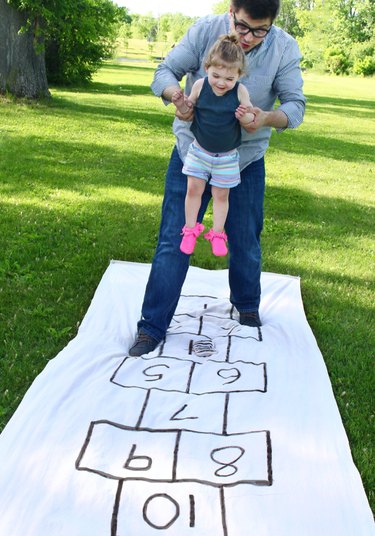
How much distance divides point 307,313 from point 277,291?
0.29 meters

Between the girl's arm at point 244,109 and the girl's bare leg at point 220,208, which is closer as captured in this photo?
the girl's arm at point 244,109

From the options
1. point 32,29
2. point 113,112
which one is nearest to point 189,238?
point 32,29

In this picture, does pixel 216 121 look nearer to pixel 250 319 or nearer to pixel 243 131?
pixel 243 131

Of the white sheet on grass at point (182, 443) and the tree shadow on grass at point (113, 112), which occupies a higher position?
the white sheet on grass at point (182, 443)

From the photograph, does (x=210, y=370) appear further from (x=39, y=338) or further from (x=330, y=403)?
(x=39, y=338)

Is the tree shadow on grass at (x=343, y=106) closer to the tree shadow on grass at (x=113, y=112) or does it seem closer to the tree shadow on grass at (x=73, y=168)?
the tree shadow on grass at (x=113, y=112)

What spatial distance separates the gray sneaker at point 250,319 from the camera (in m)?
4.26

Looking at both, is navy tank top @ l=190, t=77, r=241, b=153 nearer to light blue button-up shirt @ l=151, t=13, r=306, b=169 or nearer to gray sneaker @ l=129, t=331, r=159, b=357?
light blue button-up shirt @ l=151, t=13, r=306, b=169

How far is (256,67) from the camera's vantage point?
3488mm

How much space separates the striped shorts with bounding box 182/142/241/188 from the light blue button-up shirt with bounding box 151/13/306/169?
157 millimetres

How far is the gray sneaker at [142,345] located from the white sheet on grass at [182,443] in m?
0.06

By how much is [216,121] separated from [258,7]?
0.59 m

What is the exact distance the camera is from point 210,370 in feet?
11.7

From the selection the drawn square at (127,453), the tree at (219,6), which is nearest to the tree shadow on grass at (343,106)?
the drawn square at (127,453)
